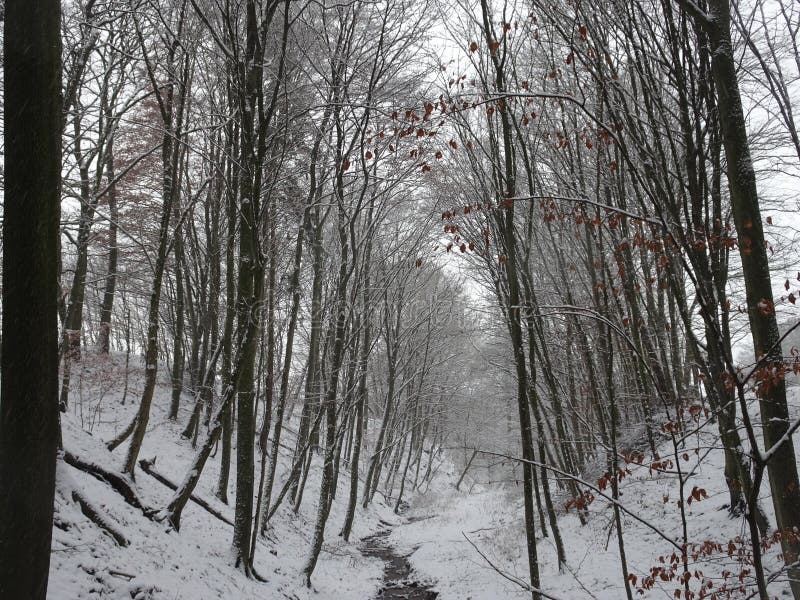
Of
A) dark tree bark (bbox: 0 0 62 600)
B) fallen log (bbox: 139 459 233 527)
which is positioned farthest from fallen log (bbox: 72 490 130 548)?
fallen log (bbox: 139 459 233 527)

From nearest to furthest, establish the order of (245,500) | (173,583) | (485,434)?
(173,583) < (245,500) < (485,434)

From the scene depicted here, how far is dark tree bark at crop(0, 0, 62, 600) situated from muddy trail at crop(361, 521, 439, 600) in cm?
795

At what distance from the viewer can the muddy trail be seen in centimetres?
966

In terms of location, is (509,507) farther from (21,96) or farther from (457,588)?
(21,96)

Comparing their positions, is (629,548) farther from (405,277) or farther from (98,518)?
(405,277)

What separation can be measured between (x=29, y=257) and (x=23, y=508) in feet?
5.24

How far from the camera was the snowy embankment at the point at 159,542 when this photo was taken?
5242mm

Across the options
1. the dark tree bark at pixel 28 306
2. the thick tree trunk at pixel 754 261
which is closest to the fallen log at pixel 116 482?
the dark tree bark at pixel 28 306

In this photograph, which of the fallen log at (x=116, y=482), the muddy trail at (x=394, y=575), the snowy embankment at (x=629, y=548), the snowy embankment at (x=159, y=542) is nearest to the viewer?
the snowy embankment at (x=159, y=542)

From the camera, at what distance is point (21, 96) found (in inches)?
130

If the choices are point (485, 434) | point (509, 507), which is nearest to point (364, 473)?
point (509, 507)

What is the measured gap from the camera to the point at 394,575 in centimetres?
1138

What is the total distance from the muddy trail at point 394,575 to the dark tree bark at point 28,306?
7.95 meters

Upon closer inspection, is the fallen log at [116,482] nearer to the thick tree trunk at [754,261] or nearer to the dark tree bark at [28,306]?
the dark tree bark at [28,306]
